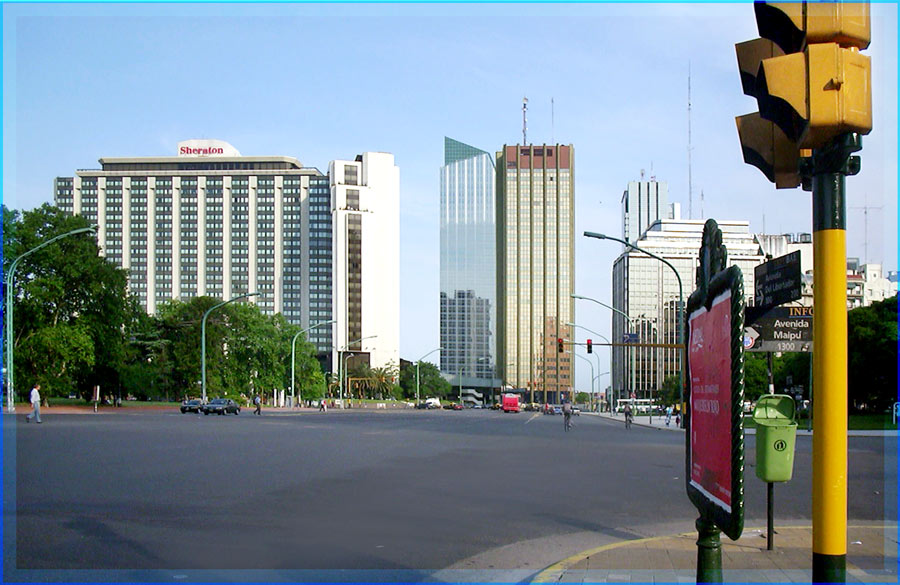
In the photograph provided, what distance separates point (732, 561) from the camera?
8.22m

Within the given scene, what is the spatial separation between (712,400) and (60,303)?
6672 cm

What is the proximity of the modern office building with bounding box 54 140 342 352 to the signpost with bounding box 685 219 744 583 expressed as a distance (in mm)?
171949

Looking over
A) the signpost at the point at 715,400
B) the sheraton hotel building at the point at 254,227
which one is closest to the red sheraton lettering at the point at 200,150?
the sheraton hotel building at the point at 254,227

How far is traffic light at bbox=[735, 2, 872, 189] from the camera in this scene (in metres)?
3.98

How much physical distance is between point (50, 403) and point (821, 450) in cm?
7491

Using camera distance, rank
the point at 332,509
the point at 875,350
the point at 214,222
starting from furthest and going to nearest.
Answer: the point at 214,222 → the point at 875,350 → the point at 332,509

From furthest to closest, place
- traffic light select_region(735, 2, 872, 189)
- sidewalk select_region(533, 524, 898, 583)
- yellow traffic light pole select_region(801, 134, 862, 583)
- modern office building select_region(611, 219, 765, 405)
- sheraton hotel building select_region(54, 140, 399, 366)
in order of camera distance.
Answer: sheraton hotel building select_region(54, 140, 399, 366) < modern office building select_region(611, 219, 765, 405) < sidewalk select_region(533, 524, 898, 583) < yellow traffic light pole select_region(801, 134, 862, 583) < traffic light select_region(735, 2, 872, 189)

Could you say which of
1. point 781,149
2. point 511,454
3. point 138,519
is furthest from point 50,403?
point 781,149

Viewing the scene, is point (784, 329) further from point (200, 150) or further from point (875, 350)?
point (200, 150)

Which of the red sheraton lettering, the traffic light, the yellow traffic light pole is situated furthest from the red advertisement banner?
the red sheraton lettering

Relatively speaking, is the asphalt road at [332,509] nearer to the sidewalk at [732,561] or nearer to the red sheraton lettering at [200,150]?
the sidewalk at [732,561]

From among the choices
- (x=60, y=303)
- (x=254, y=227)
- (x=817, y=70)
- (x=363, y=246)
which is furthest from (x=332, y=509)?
(x=254, y=227)

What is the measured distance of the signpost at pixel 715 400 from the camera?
4094mm

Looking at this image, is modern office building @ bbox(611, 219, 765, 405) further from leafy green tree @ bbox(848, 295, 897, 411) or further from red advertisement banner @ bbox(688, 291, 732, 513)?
red advertisement banner @ bbox(688, 291, 732, 513)
